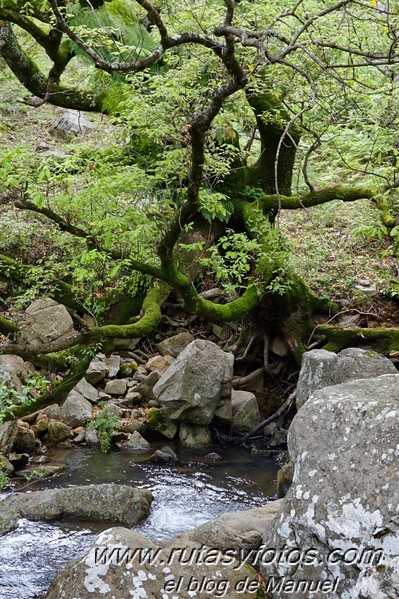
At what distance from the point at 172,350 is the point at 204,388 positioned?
2909 mm

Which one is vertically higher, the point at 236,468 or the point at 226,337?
the point at 226,337

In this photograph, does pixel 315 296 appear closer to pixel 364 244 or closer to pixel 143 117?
pixel 364 244

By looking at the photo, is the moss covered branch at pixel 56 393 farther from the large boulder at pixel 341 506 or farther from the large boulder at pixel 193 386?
the large boulder at pixel 341 506

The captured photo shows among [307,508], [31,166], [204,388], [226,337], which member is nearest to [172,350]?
[226,337]

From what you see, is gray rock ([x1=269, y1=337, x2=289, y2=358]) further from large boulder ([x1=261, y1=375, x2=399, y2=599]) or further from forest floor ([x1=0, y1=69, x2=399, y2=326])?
large boulder ([x1=261, y1=375, x2=399, y2=599])

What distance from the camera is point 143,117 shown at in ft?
26.1

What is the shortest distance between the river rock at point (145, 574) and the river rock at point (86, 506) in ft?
8.71

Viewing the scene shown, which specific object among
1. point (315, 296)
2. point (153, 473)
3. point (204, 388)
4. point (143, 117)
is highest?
point (143, 117)

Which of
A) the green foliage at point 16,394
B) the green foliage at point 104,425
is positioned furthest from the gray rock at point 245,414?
the green foliage at point 16,394

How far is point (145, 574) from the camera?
206 inches

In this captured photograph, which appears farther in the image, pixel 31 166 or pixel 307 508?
pixel 31 166

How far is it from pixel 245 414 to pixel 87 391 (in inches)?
125

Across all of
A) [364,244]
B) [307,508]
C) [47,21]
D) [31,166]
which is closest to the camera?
[307,508]

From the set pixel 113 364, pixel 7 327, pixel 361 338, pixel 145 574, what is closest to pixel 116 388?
pixel 113 364
